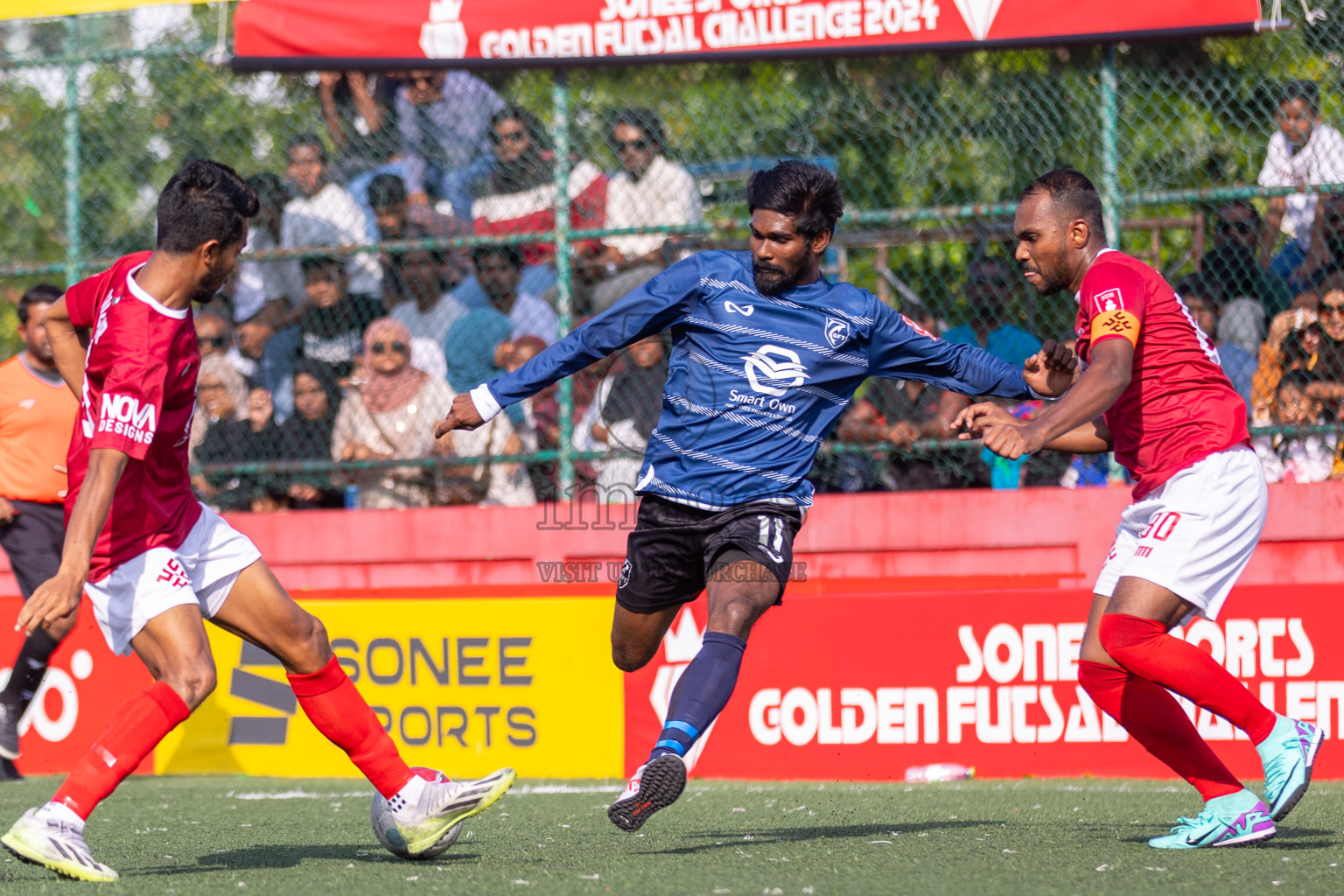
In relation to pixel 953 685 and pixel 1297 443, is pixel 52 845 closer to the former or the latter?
pixel 953 685

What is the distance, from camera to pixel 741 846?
16.7 ft

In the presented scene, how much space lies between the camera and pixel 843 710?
7660 millimetres

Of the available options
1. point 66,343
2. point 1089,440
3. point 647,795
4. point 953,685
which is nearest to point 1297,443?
point 953,685

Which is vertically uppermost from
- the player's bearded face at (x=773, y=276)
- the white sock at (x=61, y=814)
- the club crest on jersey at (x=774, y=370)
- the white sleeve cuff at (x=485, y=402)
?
the player's bearded face at (x=773, y=276)

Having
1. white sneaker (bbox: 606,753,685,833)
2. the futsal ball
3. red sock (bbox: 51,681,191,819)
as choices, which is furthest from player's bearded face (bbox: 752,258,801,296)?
red sock (bbox: 51,681,191,819)

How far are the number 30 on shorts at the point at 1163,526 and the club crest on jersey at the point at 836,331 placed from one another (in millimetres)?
1158

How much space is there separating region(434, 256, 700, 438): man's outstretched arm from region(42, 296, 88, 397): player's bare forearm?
3.86 feet

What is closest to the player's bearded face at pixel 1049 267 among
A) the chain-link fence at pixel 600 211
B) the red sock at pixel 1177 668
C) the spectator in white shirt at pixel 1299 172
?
the red sock at pixel 1177 668

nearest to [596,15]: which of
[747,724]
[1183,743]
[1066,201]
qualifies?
[747,724]

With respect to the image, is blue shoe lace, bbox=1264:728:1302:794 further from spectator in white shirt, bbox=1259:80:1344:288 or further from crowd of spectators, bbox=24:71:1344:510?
spectator in white shirt, bbox=1259:80:1344:288

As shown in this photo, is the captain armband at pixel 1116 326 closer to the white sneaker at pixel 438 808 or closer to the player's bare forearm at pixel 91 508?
the white sneaker at pixel 438 808

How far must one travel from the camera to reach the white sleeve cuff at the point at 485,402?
5.07m

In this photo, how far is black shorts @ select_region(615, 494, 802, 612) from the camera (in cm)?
501

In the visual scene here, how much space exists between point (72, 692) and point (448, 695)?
7.34 feet
